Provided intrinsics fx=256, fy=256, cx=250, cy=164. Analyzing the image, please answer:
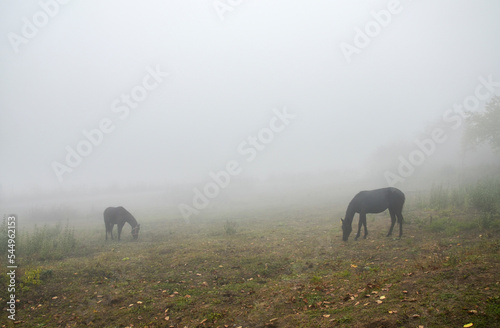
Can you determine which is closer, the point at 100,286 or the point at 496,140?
the point at 100,286

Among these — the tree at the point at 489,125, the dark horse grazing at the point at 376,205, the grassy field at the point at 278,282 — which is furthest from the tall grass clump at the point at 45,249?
the tree at the point at 489,125

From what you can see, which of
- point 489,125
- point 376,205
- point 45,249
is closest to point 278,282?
point 376,205

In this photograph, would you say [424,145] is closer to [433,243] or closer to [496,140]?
[496,140]

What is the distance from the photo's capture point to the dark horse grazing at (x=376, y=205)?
1340 centimetres

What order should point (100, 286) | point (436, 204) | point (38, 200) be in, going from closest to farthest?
1. point (100, 286)
2. point (436, 204)
3. point (38, 200)

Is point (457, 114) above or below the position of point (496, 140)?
above

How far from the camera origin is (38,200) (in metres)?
51.9

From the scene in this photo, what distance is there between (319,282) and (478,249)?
568 cm

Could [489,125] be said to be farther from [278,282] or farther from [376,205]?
[278,282]

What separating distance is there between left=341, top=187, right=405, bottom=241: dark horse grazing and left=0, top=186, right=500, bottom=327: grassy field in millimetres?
851

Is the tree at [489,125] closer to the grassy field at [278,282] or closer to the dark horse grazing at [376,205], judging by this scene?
the grassy field at [278,282]

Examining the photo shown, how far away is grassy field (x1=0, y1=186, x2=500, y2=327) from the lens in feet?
18.3

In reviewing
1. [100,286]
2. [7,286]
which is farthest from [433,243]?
[7,286]

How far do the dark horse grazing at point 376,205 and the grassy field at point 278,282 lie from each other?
85cm
